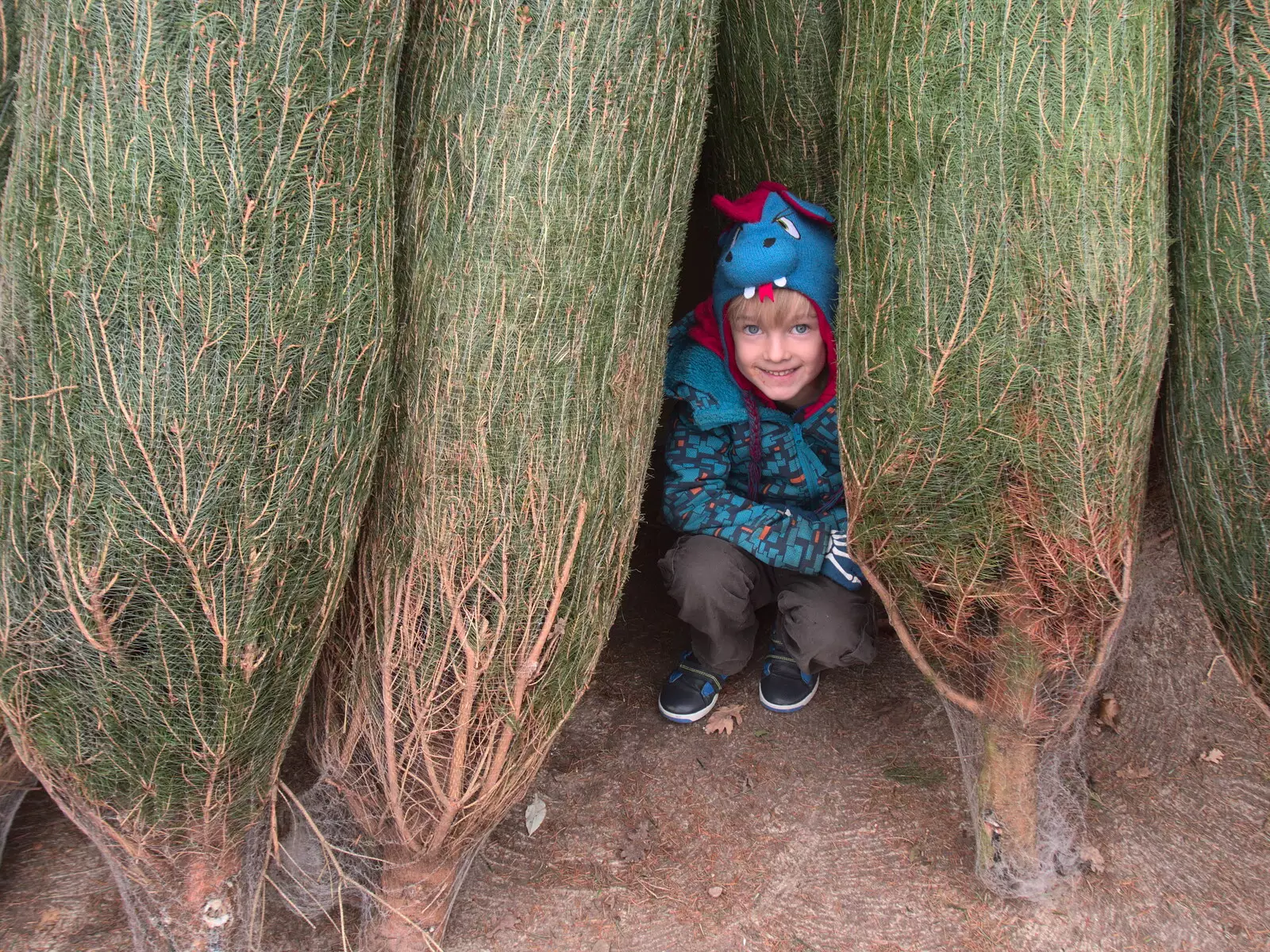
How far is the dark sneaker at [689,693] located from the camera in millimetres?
2992

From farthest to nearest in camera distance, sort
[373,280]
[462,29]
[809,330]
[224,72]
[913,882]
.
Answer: [809,330], [913,882], [462,29], [373,280], [224,72]

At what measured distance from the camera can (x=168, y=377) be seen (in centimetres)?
190

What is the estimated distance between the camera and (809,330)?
2682 millimetres

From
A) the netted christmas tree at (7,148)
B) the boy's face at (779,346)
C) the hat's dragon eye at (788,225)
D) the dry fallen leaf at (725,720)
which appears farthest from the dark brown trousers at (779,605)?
the netted christmas tree at (7,148)

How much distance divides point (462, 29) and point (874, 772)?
224cm

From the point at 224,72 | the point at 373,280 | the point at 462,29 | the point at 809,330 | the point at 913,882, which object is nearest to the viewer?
the point at 224,72

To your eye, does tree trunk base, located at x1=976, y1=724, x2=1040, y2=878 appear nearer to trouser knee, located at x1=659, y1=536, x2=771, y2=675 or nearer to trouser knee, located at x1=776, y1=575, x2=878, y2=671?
trouser knee, located at x1=776, y1=575, x2=878, y2=671

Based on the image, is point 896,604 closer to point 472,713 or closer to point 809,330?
point 809,330

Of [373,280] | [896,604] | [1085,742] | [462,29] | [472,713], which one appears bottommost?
[1085,742]

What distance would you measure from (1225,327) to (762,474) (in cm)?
127

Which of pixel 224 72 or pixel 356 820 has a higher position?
pixel 224 72

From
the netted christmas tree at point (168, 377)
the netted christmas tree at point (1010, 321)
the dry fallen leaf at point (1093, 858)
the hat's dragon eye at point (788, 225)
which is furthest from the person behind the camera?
the hat's dragon eye at point (788, 225)

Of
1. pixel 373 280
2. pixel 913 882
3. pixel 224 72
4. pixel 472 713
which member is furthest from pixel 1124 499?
pixel 224 72

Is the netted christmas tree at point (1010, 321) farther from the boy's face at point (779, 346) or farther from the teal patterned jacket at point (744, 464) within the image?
the teal patterned jacket at point (744, 464)
